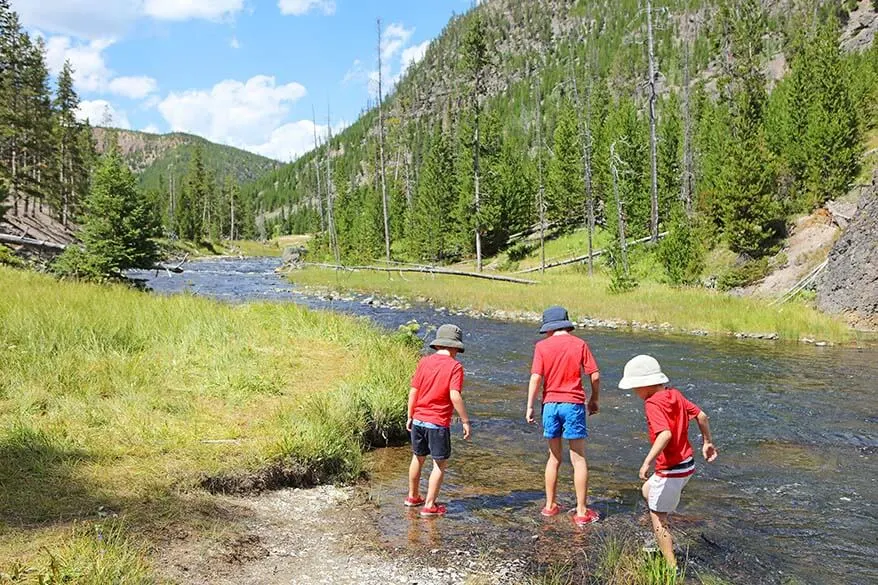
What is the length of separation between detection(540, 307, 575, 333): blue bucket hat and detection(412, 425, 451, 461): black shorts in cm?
155

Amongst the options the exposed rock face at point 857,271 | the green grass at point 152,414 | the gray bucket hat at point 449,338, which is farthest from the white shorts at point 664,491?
the exposed rock face at point 857,271

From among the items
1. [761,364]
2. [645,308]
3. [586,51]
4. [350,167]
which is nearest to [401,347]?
[761,364]

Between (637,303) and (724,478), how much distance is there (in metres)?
18.2

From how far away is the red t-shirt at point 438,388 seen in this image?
652 centimetres

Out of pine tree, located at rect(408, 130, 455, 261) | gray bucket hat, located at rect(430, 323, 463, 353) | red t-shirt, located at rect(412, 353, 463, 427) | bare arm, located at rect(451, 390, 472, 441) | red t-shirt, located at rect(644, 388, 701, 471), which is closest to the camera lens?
red t-shirt, located at rect(644, 388, 701, 471)

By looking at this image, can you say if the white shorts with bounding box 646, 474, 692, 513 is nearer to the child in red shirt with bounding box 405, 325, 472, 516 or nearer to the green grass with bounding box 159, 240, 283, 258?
the child in red shirt with bounding box 405, 325, 472, 516

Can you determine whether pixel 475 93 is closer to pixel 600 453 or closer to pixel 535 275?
pixel 535 275

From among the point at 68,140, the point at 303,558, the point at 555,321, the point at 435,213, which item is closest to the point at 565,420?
the point at 555,321

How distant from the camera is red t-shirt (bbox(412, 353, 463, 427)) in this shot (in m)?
6.52

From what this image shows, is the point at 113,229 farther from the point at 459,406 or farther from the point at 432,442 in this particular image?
the point at 459,406

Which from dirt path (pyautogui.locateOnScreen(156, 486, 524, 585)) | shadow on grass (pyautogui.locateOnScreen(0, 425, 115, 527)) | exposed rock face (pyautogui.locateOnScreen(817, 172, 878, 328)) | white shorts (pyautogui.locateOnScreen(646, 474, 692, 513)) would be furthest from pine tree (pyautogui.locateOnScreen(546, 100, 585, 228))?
shadow on grass (pyautogui.locateOnScreen(0, 425, 115, 527))

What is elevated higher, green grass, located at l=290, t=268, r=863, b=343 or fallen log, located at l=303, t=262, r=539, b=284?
fallen log, located at l=303, t=262, r=539, b=284

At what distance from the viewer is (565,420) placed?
6.46 m

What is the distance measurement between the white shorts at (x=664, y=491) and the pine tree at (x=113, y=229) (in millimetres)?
25305
